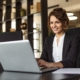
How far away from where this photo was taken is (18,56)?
45.4 inches

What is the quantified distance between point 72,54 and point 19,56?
2.12 feet

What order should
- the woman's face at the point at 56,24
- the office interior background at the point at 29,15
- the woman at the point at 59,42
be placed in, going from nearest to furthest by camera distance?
1. the woman at the point at 59,42
2. the woman's face at the point at 56,24
3. the office interior background at the point at 29,15

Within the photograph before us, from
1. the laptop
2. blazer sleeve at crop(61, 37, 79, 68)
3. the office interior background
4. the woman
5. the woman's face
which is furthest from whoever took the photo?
the office interior background

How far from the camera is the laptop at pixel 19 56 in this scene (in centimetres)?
108

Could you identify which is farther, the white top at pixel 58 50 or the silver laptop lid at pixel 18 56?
the white top at pixel 58 50

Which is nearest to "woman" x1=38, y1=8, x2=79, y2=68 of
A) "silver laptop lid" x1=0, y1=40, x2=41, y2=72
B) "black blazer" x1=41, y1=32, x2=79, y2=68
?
"black blazer" x1=41, y1=32, x2=79, y2=68

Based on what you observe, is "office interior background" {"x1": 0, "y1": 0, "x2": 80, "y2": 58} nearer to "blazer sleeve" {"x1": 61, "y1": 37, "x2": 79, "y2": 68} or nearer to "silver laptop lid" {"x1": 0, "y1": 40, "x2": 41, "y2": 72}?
"blazer sleeve" {"x1": 61, "y1": 37, "x2": 79, "y2": 68}

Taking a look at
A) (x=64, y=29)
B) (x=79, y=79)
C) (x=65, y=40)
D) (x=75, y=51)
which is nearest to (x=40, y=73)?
(x=79, y=79)

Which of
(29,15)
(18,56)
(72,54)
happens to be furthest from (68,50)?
(29,15)

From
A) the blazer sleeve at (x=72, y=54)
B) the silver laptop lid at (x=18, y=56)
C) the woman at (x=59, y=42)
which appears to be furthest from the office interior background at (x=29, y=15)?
Answer: the silver laptop lid at (x=18, y=56)

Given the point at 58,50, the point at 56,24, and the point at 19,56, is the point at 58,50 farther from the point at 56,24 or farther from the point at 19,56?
the point at 19,56

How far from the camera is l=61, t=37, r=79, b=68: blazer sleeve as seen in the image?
150 cm

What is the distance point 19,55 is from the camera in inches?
45.0

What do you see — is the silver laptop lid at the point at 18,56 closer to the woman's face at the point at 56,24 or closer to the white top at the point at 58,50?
the white top at the point at 58,50
